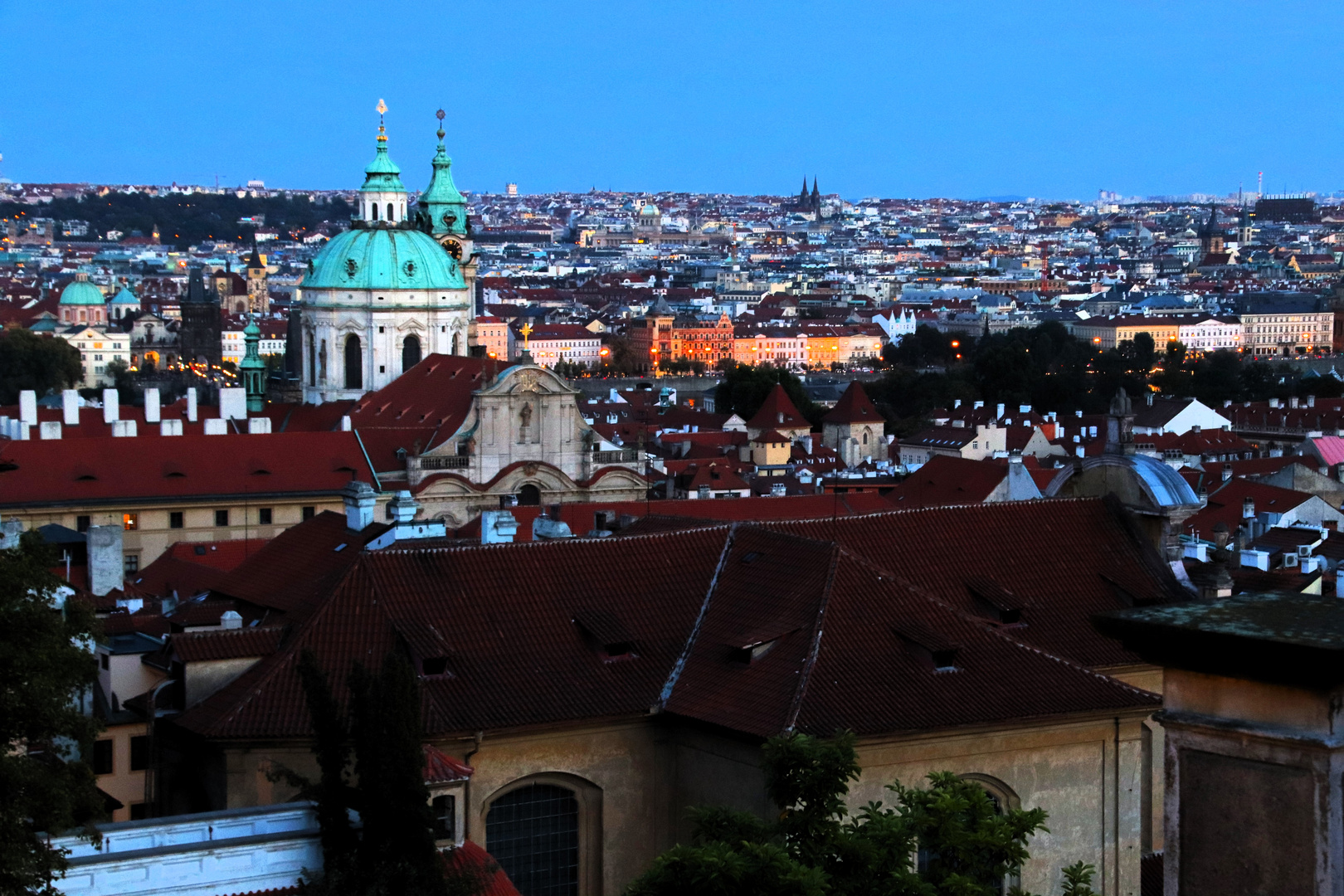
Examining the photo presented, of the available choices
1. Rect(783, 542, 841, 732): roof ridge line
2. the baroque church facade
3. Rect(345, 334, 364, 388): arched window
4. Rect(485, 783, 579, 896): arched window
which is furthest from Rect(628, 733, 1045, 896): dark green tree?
Rect(345, 334, 364, 388): arched window

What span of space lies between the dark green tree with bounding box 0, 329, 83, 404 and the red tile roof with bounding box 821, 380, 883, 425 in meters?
41.6

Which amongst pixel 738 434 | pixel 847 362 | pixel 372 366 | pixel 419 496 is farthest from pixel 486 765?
pixel 847 362

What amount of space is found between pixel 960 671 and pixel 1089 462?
221 inches

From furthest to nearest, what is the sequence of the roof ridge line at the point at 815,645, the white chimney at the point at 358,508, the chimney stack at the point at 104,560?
the chimney stack at the point at 104,560, the white chimney at the point at 358,508, the roof ridge line at the point at 815,645

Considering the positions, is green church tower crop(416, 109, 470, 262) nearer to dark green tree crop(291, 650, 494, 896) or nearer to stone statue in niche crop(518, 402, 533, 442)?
stone statue in niche crop(518, 402, 533, 442)

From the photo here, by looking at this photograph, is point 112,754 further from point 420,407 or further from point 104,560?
point 420,407

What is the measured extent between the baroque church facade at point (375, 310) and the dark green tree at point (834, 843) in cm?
5158

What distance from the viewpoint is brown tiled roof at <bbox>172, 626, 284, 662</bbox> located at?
1873 cm

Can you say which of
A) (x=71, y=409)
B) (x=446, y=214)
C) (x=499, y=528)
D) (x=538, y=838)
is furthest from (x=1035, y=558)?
(x=446, y=214)

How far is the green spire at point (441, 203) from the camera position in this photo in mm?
82562

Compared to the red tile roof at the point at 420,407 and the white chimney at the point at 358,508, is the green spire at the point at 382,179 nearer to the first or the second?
the red tile roof at the point at 420,407

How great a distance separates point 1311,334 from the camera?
579 ft

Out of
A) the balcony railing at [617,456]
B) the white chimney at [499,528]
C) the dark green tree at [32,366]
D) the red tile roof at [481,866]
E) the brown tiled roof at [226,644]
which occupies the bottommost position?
the red tile roof at [481,866]

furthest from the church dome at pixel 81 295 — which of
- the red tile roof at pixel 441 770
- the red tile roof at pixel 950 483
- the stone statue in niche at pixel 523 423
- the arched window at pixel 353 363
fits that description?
the red tile roof at pixel 441 770
